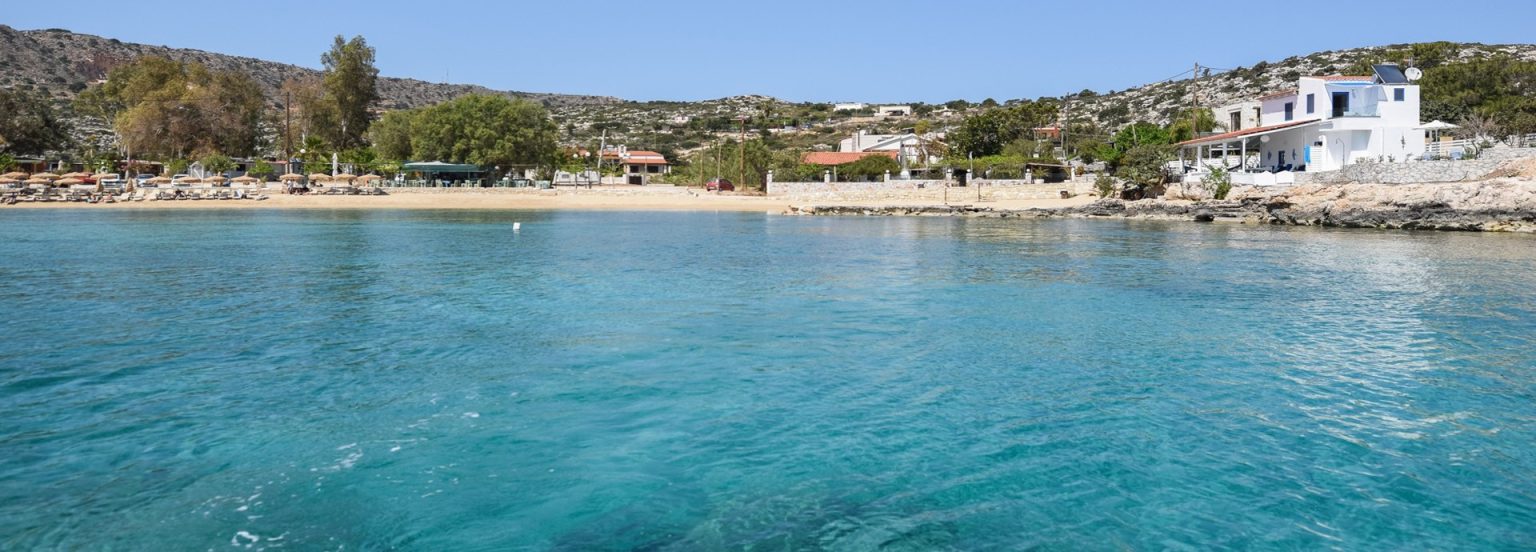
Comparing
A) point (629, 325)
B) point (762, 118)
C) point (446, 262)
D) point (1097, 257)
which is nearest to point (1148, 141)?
point (1097, 257)

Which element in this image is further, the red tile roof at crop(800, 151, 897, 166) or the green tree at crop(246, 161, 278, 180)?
the red tile roof at crop(800, 151, 897, 166)

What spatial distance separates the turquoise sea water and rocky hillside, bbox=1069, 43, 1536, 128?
100356 millimetres

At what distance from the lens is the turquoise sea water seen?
21.3 ft

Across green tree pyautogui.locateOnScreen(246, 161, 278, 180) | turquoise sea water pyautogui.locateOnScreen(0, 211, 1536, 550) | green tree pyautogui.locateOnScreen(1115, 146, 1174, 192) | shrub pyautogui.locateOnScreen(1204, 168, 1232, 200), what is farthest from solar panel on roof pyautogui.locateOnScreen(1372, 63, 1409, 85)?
green tree pyautogui.locateOnScreen(246, 161, 278, 180)

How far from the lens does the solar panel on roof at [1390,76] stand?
49.4m

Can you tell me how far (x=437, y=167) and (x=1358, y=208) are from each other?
63.6 m

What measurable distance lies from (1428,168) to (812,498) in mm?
46517

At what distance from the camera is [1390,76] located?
49.8 meters

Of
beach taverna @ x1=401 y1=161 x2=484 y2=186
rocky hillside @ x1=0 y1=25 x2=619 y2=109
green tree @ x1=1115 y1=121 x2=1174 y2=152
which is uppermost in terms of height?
rocky hillside @ x1=0 y1=25 x2=619 y2=109

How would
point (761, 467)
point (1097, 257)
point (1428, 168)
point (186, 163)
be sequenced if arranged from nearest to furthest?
point (761, 467) → point (1097, 257) → point (1428, 168) → point (186, 163)

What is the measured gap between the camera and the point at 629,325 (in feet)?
48.7

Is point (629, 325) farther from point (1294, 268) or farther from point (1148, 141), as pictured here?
point (1148, 141)

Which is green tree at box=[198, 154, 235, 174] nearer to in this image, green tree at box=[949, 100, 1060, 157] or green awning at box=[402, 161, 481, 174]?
green awning at box=[402, 161, 481, 174]

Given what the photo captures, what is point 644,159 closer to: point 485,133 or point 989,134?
point 485,133
